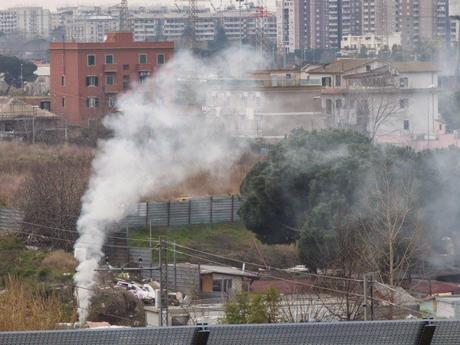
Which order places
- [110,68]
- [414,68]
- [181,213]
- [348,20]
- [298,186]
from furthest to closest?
[348,20], [110,68], [414,68], [181,213], [298,186]

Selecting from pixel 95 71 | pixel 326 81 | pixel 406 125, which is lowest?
pixel 406 125

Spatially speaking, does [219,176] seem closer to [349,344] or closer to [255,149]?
[255,149]

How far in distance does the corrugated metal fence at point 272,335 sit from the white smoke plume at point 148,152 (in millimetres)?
8008

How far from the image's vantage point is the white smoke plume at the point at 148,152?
621 inches

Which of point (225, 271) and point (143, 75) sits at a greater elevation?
point (143, 75)

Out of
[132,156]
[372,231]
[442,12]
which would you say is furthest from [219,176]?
[442,12]

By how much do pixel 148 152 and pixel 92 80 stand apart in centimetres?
1274

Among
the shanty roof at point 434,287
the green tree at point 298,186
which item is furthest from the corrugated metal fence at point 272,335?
the green tree at point 298,186

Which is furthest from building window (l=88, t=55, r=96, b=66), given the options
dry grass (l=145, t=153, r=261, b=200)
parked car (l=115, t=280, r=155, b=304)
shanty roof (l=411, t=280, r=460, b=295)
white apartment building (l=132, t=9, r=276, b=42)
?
white apartment building (l=132, t=9, r=276, b=42)

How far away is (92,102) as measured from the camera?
98.8 ft

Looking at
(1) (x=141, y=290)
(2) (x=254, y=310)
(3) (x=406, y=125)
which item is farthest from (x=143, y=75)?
(2) (x=254, y=310)

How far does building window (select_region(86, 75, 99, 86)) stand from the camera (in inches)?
1199

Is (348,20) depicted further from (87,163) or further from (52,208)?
(52,208)

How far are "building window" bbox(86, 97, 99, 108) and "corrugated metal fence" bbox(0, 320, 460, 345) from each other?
25.9 meters
